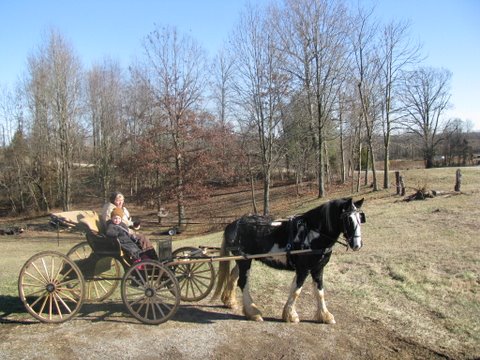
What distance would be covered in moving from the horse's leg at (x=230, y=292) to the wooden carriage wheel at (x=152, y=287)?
92cm

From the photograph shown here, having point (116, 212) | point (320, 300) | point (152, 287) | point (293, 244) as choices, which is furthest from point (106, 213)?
point (320, 300)

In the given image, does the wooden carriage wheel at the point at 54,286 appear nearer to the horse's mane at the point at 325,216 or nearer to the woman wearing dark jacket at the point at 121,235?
the woman wearing dark jacket at the point at 121,235

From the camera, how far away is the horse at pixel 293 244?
5375 mm

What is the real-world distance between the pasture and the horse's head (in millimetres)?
1233

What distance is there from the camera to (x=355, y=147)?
3334 cm

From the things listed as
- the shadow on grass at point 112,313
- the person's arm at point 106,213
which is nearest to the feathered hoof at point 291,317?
the shadow on grass at point 112,313

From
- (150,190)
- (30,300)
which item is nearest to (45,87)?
(150,190)

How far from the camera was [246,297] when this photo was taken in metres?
5.89

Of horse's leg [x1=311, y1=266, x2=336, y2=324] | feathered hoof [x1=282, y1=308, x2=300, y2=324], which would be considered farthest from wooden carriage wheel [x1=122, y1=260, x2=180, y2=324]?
horse's leg [x1=311, y1=266, x2=336, y2=324]

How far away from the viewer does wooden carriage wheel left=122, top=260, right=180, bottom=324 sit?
5.51 m

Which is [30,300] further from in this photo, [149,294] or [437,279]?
[437,279]

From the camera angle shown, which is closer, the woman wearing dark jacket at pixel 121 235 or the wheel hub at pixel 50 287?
the wheel hub at pixel 50 287

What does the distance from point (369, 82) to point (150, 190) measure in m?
15.4

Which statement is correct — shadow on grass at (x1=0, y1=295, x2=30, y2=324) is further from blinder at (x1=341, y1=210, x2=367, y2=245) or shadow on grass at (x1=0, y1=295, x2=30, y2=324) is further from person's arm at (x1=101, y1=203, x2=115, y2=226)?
blinder at (x1=341, y1=210, x2=367, y2=245)
